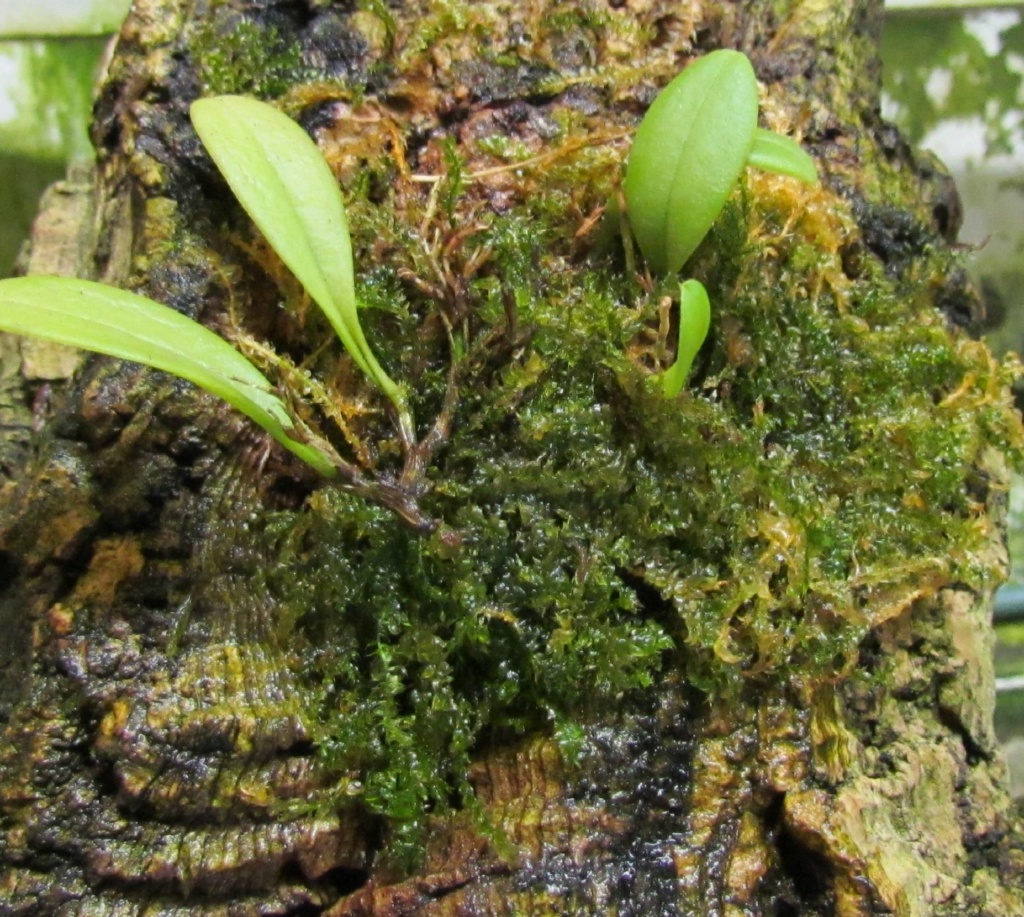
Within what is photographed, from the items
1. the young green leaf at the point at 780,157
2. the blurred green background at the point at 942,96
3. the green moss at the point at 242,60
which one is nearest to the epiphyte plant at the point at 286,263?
the green moss at the point at 242,60

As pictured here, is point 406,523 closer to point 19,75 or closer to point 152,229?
point 152,229

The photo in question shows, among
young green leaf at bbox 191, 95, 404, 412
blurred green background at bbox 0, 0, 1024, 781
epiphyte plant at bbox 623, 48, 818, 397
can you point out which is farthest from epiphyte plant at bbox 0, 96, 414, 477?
blurred green background at bbox 0, 0, 1024, 781

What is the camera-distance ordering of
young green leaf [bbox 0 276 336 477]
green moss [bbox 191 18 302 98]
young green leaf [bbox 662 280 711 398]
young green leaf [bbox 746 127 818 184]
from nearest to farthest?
young green leaf [bbox 0 276 336 477] → young green leaf [bbox 662 280 711 398] → young green leaf [bbox 746 127 818 184] → green moss [bbox 191 18 302 98]

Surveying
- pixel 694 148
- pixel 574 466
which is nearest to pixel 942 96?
pixel 694 148

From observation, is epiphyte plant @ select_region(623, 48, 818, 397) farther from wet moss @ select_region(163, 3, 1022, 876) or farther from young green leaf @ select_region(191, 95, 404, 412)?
young green leaf @ select_region(191, 95, 404, 412)

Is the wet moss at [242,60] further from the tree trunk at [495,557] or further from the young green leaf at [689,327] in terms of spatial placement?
the young green leaf at [689,327]

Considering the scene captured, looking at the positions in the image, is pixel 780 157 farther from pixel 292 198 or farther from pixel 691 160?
pixel 292 198

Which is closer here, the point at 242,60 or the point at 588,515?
the point at 588,515
